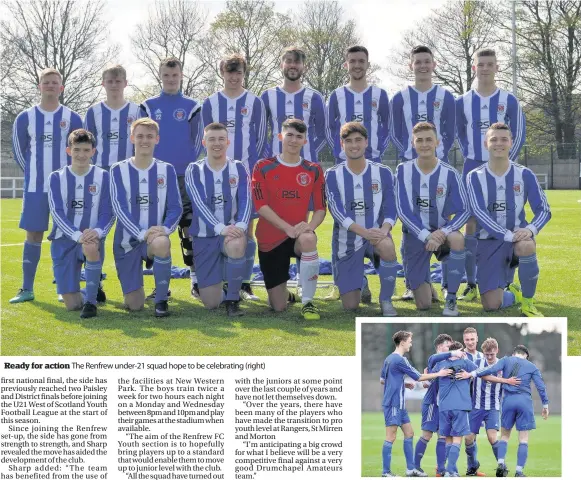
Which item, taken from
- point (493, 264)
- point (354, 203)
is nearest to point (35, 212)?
point (354, 203)

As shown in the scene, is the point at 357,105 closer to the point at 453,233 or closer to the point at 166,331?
the point at 453,233

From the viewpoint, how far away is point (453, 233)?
5.46 metres

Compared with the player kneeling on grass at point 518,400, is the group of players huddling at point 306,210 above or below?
above

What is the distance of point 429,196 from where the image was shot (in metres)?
5.66

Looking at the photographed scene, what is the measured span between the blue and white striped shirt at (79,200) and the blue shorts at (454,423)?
2915 mm

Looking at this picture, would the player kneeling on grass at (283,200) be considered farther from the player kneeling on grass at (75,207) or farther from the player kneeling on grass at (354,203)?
the player kneeling on grass at (75,207)

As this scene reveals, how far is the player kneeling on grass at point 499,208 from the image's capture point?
18.1 ft

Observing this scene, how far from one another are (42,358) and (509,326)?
2.66 metres

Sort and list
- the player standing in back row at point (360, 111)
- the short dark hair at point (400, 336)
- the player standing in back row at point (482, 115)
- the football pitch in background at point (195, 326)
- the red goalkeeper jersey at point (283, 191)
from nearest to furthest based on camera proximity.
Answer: the short dark hair at point (400, 336) → the football pitch in background at point (195, 326) → the red goalkeeper jersey at point (283, 191) → the player standing in back row at point (482, 115) → the player standing in back row at point (360, 111)

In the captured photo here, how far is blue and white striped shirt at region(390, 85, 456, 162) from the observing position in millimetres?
6273

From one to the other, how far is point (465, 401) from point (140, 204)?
2818 mm

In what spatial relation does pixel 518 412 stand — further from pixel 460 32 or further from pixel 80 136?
pixel 460 32

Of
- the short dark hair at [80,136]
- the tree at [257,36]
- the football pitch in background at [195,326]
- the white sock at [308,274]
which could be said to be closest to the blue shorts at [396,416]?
the football pitch in background at [195,326]

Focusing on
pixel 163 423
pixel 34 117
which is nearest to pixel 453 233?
pixel 163 423
